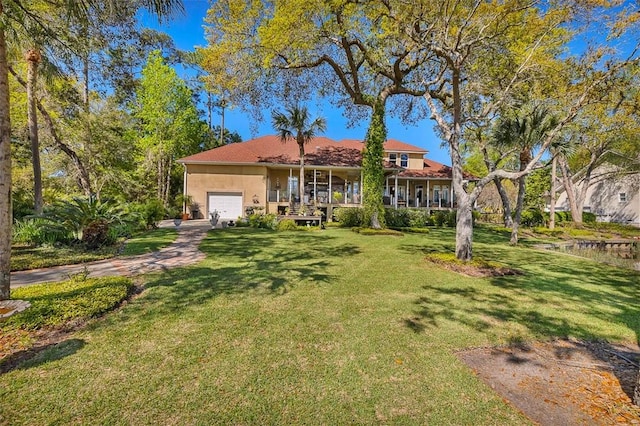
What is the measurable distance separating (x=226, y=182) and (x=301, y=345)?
19.6 meters

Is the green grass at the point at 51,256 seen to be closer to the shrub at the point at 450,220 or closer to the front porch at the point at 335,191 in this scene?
the front porch at the point at 335,191

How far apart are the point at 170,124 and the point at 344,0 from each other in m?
A: 19.9

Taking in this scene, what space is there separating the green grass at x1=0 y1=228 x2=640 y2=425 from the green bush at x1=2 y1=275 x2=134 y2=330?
341 millimetres

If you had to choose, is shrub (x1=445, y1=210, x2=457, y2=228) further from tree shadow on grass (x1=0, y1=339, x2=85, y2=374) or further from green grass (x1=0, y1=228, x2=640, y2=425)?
tree shadow on grass (x1=0, y1=339, x2=85, y2=374)

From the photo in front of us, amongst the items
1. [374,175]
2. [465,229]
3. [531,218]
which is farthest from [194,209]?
[531,218]

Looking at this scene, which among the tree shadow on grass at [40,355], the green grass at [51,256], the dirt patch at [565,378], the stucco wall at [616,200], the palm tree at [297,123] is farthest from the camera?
the stucco wall at [616,200]

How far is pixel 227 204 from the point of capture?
72.6ft

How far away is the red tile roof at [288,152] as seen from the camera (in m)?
21.8

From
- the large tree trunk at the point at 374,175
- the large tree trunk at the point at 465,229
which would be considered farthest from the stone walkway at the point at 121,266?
the large tree trunk at the point at 374,175

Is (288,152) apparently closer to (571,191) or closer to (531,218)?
(531,218)

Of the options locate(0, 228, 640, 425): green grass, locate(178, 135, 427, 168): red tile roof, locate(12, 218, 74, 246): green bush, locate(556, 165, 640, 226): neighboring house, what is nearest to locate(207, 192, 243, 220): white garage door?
locate(178, 135, 427, 168): red tile roof

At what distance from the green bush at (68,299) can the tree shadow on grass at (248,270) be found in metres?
0.52

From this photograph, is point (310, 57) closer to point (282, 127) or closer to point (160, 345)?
point (282, 127)

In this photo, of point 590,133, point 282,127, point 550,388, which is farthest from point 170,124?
point 590,133
